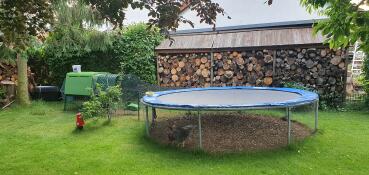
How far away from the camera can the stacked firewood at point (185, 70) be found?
8.99 meters

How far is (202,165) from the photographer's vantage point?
3947 millimetres

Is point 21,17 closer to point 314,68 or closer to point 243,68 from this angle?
point 243,68

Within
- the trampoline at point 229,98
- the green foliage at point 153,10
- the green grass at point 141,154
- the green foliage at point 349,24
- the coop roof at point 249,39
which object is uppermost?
the coop roof at point 249,39

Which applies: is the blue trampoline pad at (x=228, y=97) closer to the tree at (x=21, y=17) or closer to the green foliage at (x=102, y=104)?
the green foliage at (x=102, y=104)

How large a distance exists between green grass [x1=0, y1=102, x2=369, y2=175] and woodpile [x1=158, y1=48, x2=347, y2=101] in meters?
1.88

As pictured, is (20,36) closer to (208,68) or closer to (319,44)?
(208,68)

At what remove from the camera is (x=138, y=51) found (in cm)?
926

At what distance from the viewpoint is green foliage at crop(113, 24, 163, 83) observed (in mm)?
9203

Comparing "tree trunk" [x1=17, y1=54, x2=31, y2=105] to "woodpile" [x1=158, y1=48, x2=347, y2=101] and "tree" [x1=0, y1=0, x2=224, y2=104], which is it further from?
"tree" [x1=0, y1=0, x2=224, y2=104]

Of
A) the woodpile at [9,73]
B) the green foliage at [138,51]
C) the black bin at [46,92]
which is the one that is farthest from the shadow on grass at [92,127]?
the woodpile at [9,73]

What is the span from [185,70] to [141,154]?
4995 mm

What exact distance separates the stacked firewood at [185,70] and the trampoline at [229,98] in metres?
2.25

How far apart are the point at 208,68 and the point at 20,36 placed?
17.8 ft

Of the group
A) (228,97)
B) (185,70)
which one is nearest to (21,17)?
(228,97)
